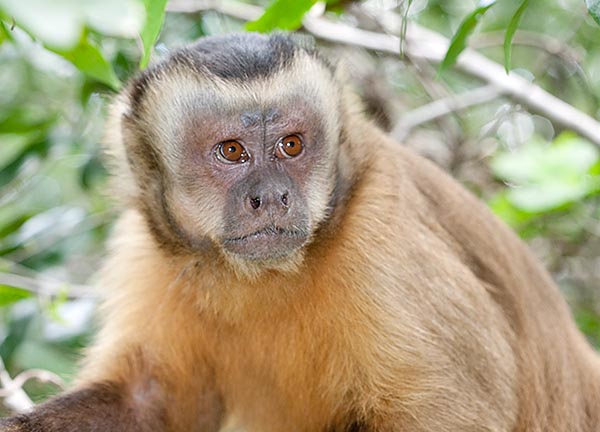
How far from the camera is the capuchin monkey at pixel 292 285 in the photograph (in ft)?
10.9

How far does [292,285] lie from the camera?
3.53 metres

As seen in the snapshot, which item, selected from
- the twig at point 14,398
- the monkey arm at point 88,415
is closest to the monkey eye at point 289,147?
the monkey arm at point 88,415

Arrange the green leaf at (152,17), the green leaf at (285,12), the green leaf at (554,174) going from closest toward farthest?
1. the green leaf at (152,17)
2. the green leaf at (285,12)
3. the green leaf at (554,174)

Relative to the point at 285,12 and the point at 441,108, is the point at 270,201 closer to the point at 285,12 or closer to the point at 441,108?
the point at 285,12

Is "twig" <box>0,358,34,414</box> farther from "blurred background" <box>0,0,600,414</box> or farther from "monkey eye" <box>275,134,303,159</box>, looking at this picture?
"monkey eye" <box>275,134,303,159</box>

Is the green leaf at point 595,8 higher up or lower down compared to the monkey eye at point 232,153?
higher up

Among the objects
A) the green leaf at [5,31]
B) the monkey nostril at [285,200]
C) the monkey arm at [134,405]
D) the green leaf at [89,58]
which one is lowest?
the monkey arm at [134,405]

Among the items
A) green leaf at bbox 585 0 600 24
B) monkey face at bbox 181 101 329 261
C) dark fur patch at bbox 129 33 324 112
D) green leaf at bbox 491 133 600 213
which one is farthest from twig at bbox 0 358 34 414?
green leaf at bbox 491 133 600 213

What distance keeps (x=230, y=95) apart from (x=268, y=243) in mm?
717

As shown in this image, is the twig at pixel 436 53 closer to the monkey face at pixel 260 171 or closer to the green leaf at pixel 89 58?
the monkey face at pixel 260 171

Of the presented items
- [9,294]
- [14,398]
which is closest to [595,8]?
[9,294]

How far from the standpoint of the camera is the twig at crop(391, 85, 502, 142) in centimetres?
544

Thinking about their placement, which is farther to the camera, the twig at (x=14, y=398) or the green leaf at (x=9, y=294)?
the twig at (x=14, y=398)

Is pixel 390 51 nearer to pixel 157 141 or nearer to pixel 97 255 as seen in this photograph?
pixel 157 141
